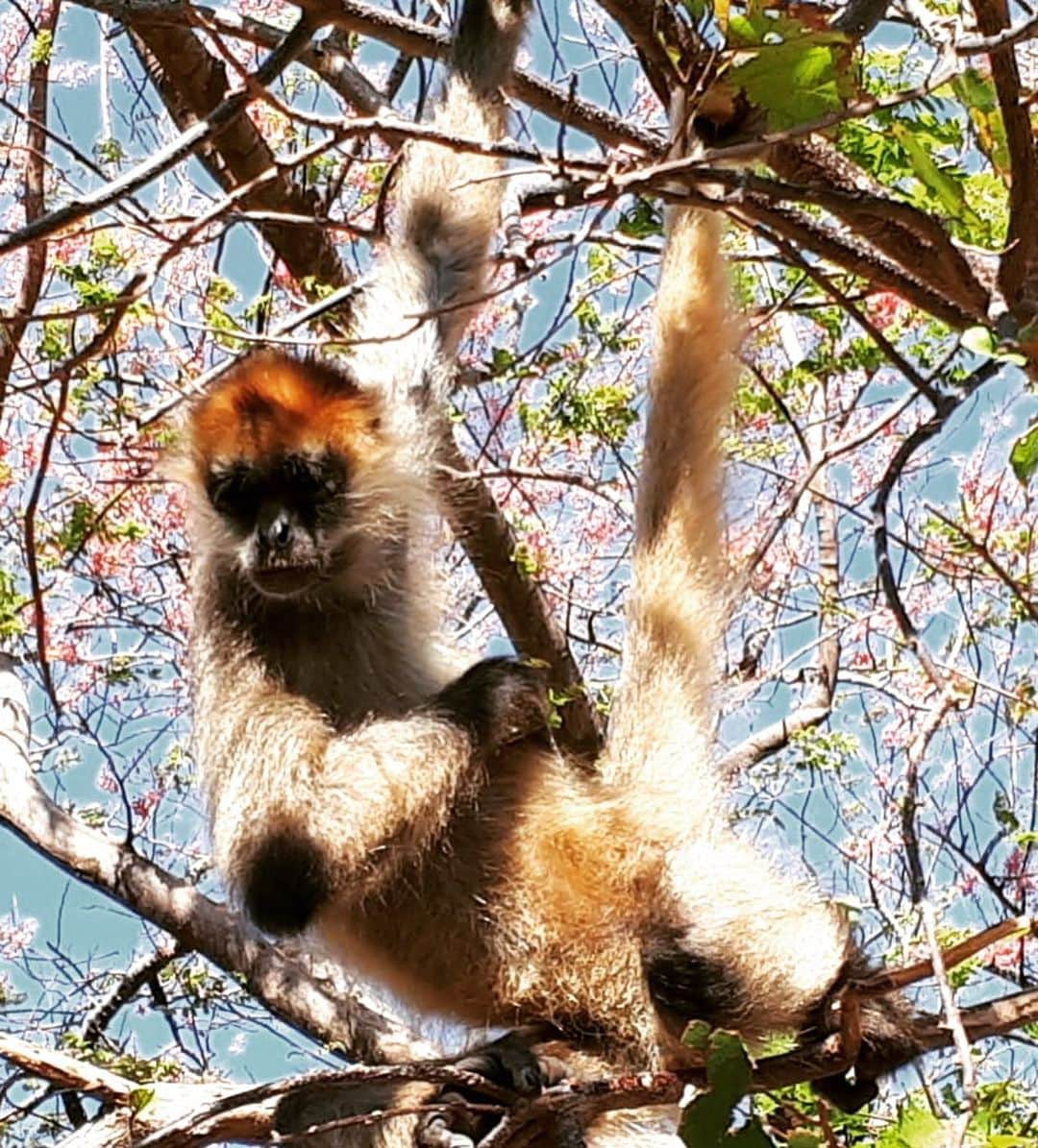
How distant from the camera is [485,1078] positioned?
157 inches

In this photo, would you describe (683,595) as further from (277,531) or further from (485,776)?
(277,531)

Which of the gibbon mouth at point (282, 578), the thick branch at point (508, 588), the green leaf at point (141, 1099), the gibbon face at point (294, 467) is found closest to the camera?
the green leaf at point (141, 1099)

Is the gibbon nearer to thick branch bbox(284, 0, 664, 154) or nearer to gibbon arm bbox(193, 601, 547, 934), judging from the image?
gibbon arm bbox(193, 601, 547, 934)

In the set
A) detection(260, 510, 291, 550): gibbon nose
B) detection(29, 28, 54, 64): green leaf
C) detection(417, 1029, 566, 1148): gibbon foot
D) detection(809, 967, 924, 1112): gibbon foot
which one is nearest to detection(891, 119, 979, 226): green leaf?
detection(809, 967, 924, 1112): gibbon foot

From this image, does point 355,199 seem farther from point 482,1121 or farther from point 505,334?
point 482,1121

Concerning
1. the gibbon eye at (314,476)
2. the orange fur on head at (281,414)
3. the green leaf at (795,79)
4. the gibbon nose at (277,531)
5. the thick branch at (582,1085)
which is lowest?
the thick branch at (582,1085)

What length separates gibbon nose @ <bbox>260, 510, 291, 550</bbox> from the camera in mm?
4977

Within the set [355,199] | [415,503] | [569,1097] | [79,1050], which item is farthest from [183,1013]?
[569,1097]

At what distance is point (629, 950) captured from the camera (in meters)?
4.64

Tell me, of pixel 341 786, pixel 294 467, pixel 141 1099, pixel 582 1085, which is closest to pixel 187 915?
pixel 341 786

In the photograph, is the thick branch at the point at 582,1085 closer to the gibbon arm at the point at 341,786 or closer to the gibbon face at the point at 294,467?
the gibbon arm at the point at 341,786

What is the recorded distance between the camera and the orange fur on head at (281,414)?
17.2 feet

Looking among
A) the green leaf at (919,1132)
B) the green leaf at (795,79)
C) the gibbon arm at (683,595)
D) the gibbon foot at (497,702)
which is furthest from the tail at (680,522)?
the green leaf at (919,1132)

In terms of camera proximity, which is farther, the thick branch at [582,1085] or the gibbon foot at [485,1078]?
the gibbon foot at [485,1078]
